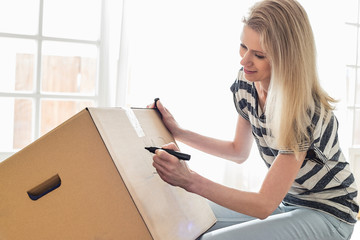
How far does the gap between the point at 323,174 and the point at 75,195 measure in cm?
66

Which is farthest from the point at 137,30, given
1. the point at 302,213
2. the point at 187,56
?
the point at 302,213

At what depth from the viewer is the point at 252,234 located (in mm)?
1004

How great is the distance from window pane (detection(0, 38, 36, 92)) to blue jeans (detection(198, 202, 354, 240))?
113 centimetres

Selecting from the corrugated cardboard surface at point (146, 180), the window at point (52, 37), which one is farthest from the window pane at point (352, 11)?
the corrugated cardboard surface at point (146, 180)

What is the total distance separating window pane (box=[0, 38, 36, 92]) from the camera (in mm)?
1787

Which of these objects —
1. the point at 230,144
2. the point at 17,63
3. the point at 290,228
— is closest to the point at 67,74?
the point at 17,63

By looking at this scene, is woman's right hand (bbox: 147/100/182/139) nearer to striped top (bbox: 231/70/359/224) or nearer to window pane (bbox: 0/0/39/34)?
striped top (bbox: 231/70/359/224)

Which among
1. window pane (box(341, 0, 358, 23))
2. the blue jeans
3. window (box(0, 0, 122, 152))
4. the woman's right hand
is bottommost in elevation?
the blue jeans

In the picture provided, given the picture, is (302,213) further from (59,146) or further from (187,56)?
(187,56)

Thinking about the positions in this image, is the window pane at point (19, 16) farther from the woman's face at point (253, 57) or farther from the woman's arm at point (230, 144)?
the woman's face at point (253, 57)

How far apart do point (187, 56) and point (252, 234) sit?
46.8 inches

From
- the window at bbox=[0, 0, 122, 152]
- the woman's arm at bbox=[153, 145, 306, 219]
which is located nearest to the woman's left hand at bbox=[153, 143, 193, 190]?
the woman's arm at bbox=[153, 145, 306, 219]

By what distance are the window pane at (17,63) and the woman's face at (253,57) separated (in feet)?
3.38

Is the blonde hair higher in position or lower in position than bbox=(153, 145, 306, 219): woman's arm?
higher
